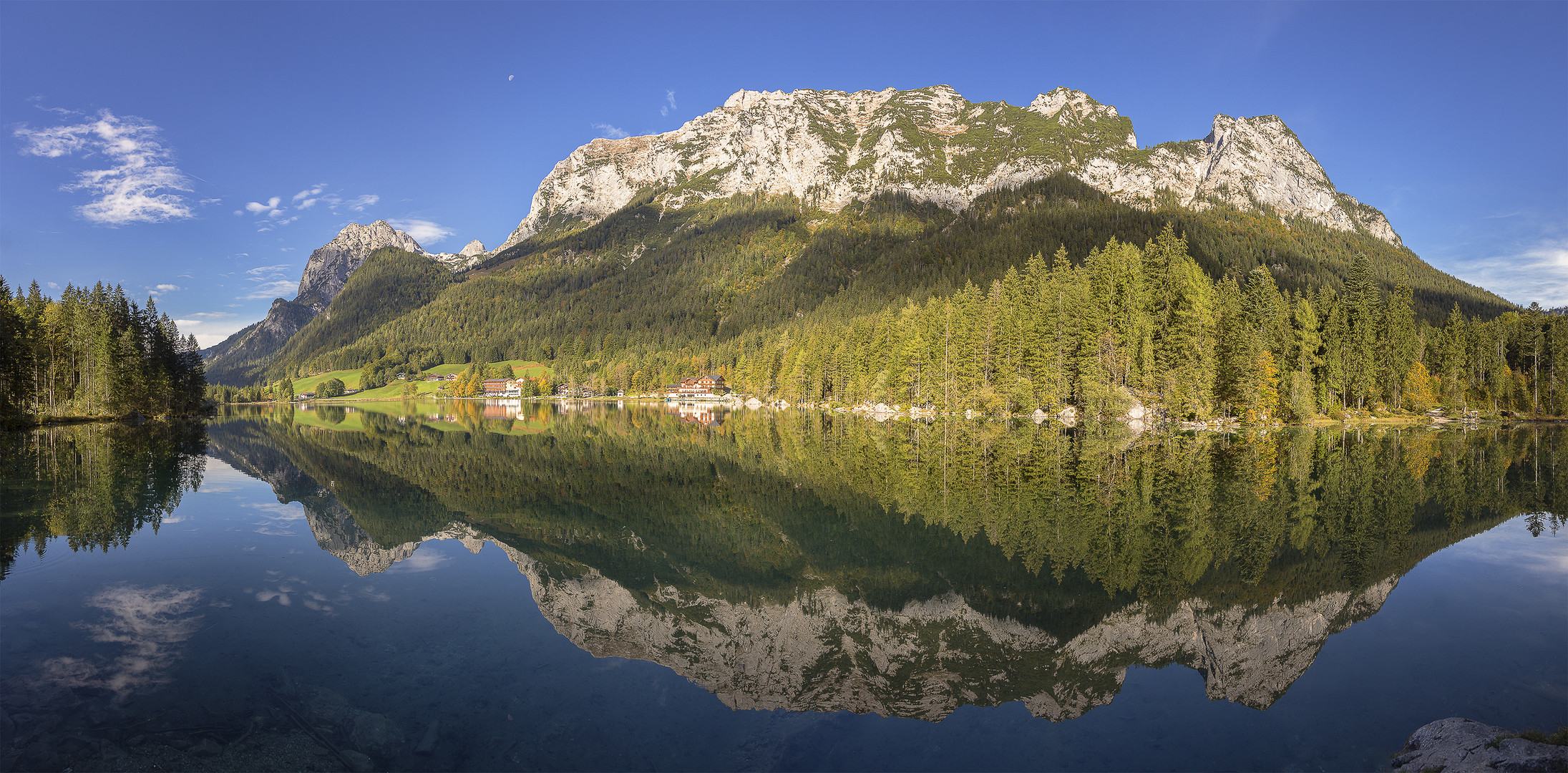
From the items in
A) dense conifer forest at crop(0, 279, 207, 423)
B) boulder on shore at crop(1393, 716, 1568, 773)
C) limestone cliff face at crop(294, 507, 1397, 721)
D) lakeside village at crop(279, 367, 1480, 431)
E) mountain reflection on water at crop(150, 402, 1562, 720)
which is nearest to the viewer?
boulder on shore at crop(1393, 716, 1568, 773)

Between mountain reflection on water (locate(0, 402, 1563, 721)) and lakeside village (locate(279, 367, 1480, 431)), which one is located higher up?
lakeside village (locate(279, 367, 1480, 431))

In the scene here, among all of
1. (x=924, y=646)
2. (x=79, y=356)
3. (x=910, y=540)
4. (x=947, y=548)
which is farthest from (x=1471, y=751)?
(x=79, y=356)

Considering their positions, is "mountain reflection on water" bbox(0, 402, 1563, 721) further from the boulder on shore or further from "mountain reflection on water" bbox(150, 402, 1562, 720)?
the boulder on shore

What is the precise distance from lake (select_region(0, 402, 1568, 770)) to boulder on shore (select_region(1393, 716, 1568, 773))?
18.7 inches

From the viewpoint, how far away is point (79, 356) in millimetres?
65750

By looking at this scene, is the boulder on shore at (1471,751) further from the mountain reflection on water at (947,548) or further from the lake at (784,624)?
the mountain reflection on water at (947,548)

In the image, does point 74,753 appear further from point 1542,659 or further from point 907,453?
point 907,453

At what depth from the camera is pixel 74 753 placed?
7199 millimetres

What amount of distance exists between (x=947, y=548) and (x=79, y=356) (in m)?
90.9

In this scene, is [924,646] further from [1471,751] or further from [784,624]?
[1471,751]

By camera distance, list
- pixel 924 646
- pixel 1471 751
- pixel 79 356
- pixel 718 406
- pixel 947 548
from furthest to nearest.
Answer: pixel 718 406
pixel 79 356
pixel 947 548
pixel 924 646
pixel 1471 751

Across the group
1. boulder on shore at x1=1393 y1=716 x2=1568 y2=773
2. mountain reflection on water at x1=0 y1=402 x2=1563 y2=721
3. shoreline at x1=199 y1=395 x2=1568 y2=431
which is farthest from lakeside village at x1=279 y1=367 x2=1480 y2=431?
boulder on shore at x1=1393 y1=716 x2=1568 y2=773

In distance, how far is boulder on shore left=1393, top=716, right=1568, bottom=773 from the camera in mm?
6215

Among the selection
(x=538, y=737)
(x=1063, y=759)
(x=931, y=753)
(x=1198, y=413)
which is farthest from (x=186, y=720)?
(x=1198, y=413)
